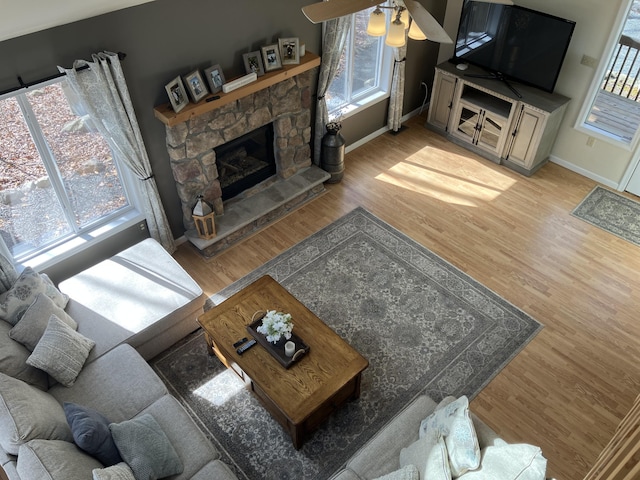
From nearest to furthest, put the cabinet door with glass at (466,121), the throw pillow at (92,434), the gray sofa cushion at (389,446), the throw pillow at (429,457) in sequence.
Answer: the throw pillow at (429,457) < the throw pillow at (92,434) < the gray sofa cushion at (389,446) < the cabinet door with glass at (466,121)

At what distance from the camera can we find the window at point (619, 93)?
18.1 ft

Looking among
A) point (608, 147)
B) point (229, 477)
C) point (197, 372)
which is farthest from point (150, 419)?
point (608, 147)

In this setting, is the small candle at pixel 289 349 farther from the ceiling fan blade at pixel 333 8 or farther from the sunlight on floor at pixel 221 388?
the ceiling fan blade at pixel 333 8

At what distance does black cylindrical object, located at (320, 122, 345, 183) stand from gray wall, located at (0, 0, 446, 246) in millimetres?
876

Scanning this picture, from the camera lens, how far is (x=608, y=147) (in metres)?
6.04

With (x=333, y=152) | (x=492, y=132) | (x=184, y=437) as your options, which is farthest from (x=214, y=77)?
Answer: (x=492, y=132)

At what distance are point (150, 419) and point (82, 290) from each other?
1.49 m

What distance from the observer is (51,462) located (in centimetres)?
286

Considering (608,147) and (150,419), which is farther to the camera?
(608,147)

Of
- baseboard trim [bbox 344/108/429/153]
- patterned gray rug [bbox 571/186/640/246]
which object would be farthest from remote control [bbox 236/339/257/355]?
patterned gray rug [bbox 571/186/640/246]

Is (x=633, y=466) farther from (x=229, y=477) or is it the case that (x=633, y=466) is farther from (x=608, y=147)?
(x=608, y=147)

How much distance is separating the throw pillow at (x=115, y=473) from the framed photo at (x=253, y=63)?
11.4 ft

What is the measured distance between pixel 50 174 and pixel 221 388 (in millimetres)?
2268

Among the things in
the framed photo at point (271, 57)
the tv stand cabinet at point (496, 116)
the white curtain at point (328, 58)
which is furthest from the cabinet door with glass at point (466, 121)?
the framed photo at point (271, 57)
